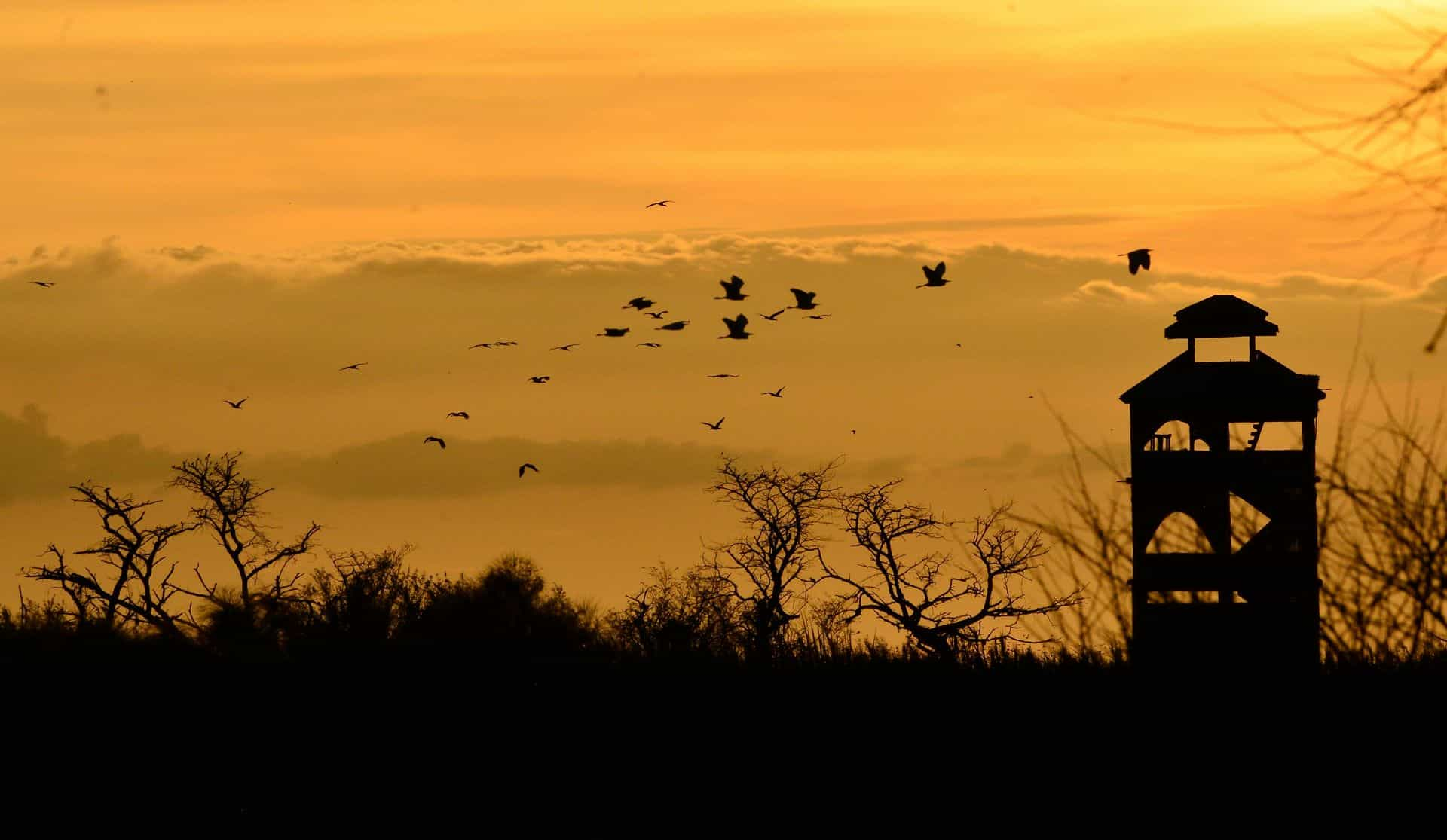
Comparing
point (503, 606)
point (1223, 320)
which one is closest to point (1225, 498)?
point (1223, 320)

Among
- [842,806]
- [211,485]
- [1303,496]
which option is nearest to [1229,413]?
[1303,496]

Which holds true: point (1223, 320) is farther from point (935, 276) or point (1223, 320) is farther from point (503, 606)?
point (503, 606)

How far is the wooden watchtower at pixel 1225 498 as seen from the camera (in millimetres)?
21984

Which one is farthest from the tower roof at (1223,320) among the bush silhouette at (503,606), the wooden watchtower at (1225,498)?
the bush silhouette at (503,606)

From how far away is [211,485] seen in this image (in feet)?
153

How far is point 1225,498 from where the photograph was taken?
77.0 feet

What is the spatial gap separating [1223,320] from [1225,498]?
2450 millimetres

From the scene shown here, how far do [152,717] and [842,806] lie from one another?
6.43 meters

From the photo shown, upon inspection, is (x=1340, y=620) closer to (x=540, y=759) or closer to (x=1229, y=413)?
(x=540, y=759)

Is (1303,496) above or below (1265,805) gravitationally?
above

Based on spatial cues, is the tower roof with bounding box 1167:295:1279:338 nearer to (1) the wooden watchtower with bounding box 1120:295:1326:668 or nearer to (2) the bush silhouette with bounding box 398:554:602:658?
(1) the wooden watchtower with bounding box 1120:295:1326:668

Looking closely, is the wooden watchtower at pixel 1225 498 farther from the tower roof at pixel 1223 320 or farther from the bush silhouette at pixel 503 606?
the bush silhouette at pixel 503 606

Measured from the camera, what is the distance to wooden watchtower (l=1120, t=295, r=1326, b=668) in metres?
22.0

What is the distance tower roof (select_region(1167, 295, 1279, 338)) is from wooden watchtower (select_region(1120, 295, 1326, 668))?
0.06 ft
